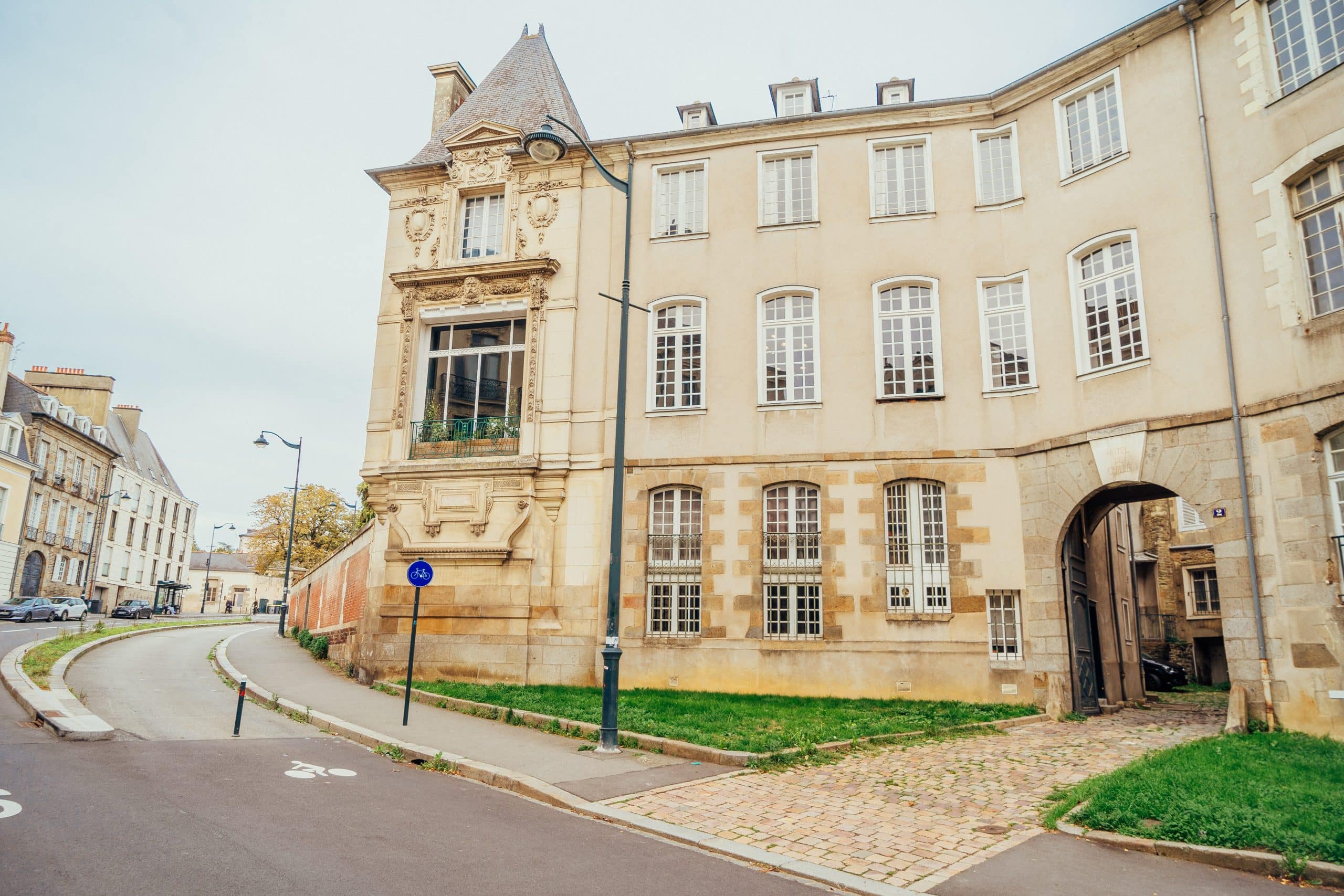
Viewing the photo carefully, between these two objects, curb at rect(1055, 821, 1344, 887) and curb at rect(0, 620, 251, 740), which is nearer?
curb at rect(1055, 821, 1344, 887)

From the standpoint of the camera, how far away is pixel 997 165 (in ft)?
58.1

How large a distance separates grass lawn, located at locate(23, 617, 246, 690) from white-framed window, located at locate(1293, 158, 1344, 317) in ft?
68.2

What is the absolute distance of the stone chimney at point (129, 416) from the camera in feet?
215

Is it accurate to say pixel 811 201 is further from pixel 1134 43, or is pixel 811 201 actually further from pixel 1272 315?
pixel 1272 315

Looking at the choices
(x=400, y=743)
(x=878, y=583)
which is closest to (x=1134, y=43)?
(x=878, y=583)

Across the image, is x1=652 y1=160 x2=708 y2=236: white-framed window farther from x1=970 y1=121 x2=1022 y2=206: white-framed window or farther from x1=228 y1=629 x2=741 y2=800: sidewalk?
x1=228 y1=629 x2=741 y2=800: sidewalk

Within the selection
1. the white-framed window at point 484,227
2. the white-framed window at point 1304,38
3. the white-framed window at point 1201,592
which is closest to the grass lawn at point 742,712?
the white-framed window at point 484,227

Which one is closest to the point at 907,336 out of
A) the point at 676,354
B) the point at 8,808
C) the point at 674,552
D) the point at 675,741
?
the point at 676,354

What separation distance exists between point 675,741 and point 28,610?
4091 cm

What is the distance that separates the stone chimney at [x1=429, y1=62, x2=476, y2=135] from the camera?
22672 millimetres

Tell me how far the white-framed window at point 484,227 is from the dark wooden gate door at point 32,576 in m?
44.8

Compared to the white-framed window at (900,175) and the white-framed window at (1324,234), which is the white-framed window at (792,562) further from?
the white-framed window at (1324,234)

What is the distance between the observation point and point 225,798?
8.06 metres

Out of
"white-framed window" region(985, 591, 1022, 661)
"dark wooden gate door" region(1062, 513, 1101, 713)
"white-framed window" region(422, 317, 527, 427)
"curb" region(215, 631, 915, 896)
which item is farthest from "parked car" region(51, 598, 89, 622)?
"dark wooden gate door" region(1062, 513, 1101, 713)
